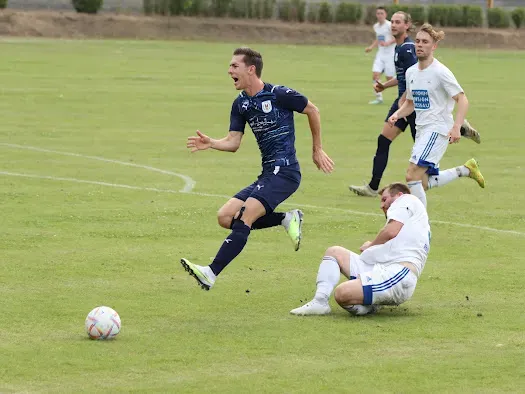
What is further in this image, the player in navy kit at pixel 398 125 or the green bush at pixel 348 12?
the green bush at pixel 348 12

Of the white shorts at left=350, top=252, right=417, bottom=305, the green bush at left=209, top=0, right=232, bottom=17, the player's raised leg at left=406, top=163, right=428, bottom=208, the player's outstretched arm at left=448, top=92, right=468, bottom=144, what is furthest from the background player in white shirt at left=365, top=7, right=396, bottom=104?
the green bush at left=209, top=0, right=232, bottom=17

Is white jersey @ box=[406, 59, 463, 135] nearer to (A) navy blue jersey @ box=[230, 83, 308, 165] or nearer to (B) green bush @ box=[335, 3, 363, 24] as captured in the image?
(A) navy blue jersey @ box=[230, 83, 308, 165]

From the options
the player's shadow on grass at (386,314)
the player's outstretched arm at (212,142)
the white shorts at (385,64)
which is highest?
the player's outstretched arm at (212,142)

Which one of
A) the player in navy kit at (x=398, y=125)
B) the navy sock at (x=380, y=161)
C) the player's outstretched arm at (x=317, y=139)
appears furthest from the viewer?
the navy sock at (x=380, y=161)

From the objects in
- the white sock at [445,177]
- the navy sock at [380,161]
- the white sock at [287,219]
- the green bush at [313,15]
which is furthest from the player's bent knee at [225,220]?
the green bush at [313,15]

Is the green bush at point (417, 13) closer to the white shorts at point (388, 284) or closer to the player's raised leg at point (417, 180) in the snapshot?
the player's raised leg at point (417, 180)

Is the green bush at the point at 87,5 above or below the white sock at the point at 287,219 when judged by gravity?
below

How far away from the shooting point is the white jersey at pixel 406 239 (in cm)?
1000

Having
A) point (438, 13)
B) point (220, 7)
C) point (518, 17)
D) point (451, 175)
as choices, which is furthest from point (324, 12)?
point (451, 175)

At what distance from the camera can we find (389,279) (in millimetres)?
9883

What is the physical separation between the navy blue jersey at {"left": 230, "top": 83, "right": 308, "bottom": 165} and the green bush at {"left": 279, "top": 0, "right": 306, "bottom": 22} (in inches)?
2319

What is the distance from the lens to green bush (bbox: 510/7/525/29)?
69.8 m

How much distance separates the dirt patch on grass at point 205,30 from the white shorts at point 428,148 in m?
46.8

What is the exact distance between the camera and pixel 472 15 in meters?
69.6
